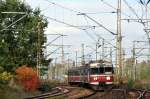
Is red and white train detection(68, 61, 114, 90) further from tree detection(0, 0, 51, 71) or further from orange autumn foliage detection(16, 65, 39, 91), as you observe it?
tree detection(0, 0, 51, 71)

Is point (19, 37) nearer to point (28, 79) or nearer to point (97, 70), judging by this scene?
point (28, 79)

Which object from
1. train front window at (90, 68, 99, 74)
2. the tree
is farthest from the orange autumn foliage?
the tree

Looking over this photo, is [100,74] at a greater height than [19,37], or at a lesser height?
lesser

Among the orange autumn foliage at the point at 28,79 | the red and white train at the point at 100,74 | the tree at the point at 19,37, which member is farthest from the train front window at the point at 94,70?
the tree at the point at 19,37

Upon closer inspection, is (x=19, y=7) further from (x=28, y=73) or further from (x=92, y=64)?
(x=92, y=64)

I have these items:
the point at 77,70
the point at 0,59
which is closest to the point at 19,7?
the point at 0,59

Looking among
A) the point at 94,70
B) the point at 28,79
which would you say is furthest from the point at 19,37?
the point at 94,70

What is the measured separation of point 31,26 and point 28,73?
60.2 ft

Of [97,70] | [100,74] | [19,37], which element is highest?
[19,37]

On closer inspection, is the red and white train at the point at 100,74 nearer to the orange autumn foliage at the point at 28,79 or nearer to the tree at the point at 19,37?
the orange autumn foliage at the point at 28,79

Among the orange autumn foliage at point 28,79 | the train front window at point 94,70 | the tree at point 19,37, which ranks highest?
the tree at point 19,37

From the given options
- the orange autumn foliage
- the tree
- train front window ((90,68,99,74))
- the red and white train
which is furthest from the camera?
the tree

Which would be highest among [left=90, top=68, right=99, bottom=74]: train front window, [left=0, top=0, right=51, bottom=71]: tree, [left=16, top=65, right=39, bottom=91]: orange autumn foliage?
[left=0, top=0, right=51, bottom=71]: tree

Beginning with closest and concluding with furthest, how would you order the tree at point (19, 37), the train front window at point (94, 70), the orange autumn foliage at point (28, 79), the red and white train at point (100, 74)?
the red and white train at point (100, 74) → the train front window at point (94, 70) → the orange autumn foliage at point (28, 79) → the tree at point (19, 37)
